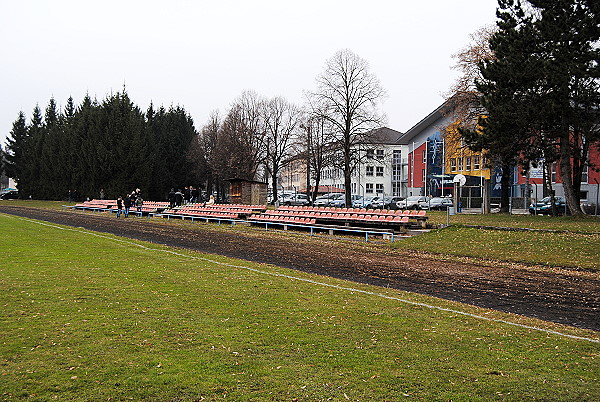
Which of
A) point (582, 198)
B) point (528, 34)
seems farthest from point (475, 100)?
point (582, 198)

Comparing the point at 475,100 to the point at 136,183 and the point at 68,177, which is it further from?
the point at 68,177

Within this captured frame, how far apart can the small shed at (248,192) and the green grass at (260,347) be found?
3030cm

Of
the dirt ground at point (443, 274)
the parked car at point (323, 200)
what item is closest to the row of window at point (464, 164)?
the parked car at point (323, 200)

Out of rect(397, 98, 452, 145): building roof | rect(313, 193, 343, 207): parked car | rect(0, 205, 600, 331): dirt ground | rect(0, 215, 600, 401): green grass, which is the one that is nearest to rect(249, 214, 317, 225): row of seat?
rect(0, 205, 600, 331): dirt ground

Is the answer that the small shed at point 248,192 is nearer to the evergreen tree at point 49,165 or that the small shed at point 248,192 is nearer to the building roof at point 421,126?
the building roof at point 421,126

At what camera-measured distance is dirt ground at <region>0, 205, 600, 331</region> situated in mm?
10711

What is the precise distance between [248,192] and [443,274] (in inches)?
1112

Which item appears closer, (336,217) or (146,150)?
(336,217)

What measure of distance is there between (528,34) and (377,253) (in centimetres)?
1660

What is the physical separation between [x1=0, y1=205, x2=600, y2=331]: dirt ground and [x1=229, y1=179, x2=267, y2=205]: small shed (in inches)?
676

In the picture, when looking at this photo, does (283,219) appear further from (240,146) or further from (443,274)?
(240,146)

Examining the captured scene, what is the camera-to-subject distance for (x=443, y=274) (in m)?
14.9

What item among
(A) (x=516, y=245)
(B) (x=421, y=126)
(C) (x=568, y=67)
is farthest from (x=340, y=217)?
(B) (x=421, y=126)

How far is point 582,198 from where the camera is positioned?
168ft
